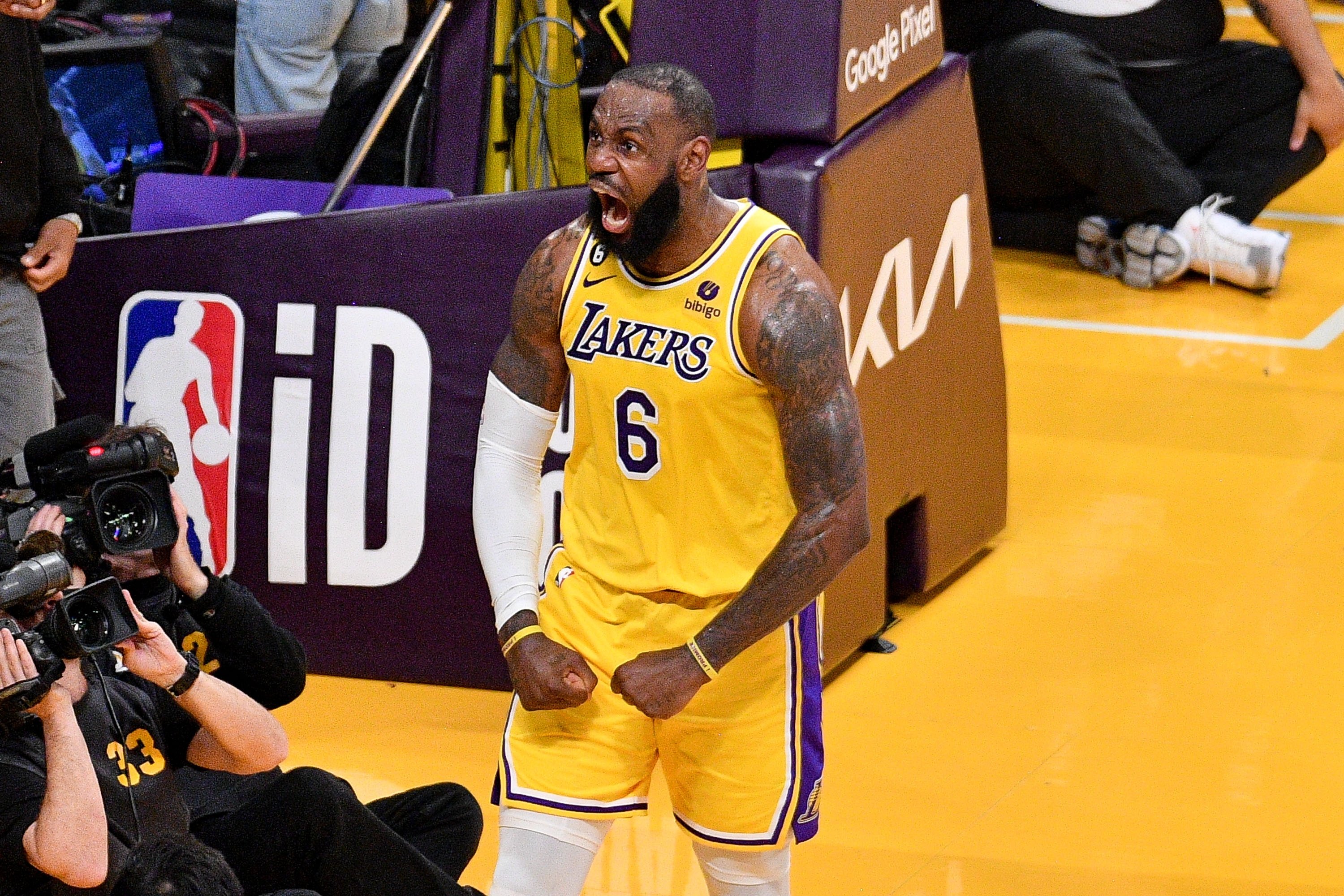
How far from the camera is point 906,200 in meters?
5.16

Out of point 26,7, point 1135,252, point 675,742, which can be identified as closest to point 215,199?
point 26,7

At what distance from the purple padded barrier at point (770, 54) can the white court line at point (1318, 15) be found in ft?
24.6

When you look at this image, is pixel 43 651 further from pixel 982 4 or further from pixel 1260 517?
pixel 982 4

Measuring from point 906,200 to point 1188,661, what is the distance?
1463 mm

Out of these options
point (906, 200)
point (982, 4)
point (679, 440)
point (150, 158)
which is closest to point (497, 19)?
point (906, 200)

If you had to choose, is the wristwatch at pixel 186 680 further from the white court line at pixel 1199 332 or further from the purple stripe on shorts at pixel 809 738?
the white court line at pixel 1199 332

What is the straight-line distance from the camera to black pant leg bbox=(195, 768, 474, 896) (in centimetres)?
351

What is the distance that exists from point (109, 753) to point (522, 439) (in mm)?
909

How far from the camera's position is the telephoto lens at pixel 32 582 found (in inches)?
122

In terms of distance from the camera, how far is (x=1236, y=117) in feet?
27.3

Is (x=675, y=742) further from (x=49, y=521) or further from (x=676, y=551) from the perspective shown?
(x=49, y=521)

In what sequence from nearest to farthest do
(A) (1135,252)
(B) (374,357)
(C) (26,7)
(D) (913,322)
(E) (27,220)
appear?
(C) (26,7)
(E) (27,220)
(B) (374,357)
(D) (913,322)
(A) (1135,252)

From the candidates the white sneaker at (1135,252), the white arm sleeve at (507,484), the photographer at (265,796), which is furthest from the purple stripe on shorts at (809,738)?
the white sneaker at (1135,252)

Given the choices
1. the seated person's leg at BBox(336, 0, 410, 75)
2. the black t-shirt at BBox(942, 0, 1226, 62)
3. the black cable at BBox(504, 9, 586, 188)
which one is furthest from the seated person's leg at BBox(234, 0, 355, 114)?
the black t-shirt at BBox(942, 0, 1226, 62)
